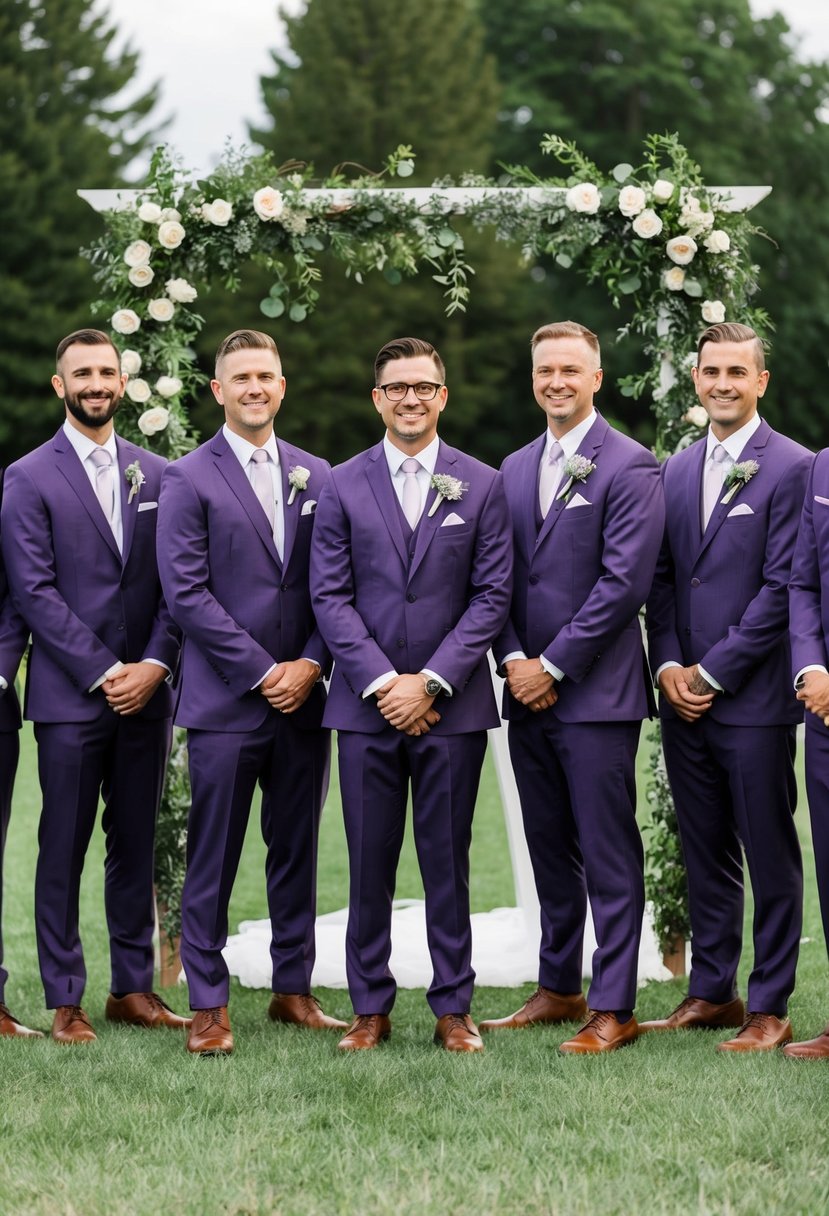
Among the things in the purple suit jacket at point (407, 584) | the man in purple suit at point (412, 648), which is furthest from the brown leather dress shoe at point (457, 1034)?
the purple suit jacket at point (407, 584)

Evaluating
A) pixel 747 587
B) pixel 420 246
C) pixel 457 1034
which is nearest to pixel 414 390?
pixel 747 587

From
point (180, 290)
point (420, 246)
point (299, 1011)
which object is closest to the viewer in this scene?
point (299, 1011)

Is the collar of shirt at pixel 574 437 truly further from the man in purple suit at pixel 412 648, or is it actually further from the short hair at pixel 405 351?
the short hair at pixel 405 351

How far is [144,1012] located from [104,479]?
198 centimetres

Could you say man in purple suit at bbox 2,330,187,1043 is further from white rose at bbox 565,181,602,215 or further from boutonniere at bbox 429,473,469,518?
white rose at bbox 565,181,602,215

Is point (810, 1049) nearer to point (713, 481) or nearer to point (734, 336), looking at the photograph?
point (713, 481)

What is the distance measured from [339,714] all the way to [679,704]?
117 centimetres

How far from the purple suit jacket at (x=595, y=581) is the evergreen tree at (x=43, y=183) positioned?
23692 millimetres

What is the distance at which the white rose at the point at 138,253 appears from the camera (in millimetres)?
6844

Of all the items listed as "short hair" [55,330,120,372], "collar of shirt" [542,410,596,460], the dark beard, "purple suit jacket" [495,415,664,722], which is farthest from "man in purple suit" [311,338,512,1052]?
"short hair" [55,330,120,372]

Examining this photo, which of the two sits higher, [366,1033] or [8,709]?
[8,709]

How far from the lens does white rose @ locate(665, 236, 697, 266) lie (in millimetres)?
6703

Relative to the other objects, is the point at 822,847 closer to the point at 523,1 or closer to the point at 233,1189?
the point at 233,1189

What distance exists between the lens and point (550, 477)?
545 centimetres
